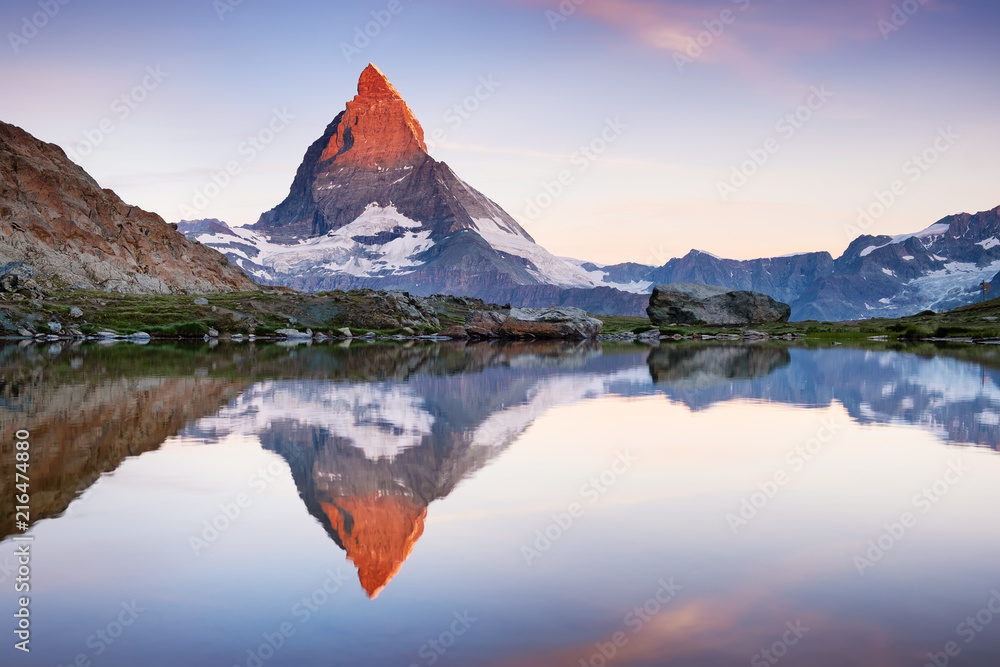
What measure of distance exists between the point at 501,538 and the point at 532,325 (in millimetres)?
87879

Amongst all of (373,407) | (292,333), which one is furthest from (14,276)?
(373,407)

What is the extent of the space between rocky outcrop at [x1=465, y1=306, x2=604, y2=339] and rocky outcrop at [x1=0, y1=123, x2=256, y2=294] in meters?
46.0

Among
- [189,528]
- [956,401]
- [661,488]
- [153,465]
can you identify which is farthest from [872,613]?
[956,401]

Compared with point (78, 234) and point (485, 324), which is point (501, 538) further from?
point (78, 234)

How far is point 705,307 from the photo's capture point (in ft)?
380

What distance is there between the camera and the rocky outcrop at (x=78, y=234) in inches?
3976

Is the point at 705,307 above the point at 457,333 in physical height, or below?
above

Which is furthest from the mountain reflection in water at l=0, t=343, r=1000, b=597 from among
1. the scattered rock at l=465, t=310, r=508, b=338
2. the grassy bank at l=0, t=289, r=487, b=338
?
the scattered rock at l=465, t=310, r=508, b=338

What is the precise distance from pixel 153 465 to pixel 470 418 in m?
8.03

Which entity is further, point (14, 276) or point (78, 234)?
point (78, 234)

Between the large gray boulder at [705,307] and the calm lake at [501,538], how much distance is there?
313 feet

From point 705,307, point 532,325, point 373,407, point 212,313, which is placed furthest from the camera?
point 705,307

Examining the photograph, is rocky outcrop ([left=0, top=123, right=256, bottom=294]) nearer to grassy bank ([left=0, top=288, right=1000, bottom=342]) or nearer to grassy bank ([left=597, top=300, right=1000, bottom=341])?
grassy bank ([left=0, top=288, right=1000, bottom=342])

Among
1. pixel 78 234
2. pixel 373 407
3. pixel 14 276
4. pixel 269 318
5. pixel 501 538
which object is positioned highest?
pixel 78 234
